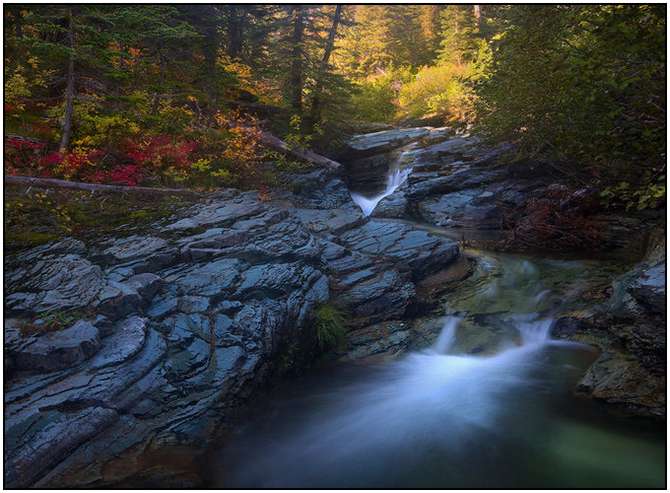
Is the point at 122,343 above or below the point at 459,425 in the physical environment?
above

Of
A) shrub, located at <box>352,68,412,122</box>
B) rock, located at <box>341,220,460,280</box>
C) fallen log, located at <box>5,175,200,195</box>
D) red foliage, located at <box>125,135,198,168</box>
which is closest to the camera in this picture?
fallen log, located at <box>5,175,200,195</box>

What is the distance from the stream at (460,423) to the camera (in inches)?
229

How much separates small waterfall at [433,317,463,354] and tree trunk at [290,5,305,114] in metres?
10.8

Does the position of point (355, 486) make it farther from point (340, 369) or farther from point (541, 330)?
point (541, 330)

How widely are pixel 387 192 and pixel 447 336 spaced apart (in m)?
9.83

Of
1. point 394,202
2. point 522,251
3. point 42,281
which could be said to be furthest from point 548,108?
point 42,281

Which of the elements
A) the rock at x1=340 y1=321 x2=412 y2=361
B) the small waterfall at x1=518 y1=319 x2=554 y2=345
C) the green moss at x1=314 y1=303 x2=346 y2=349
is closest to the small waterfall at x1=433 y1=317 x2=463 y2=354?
the rock at x1=340 y1=321 x2=412 y2=361

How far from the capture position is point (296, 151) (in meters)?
16.6

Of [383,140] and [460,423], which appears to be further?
[383,140]

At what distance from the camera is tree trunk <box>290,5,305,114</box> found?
16359mm

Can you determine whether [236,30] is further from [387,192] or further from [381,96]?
[381,96]

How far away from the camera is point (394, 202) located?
16.5 metres

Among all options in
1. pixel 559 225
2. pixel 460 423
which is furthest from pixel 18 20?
pixel 559 225

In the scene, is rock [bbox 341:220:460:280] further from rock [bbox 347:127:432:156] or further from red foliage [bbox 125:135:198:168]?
rock [bbox 347:127:432:156]
